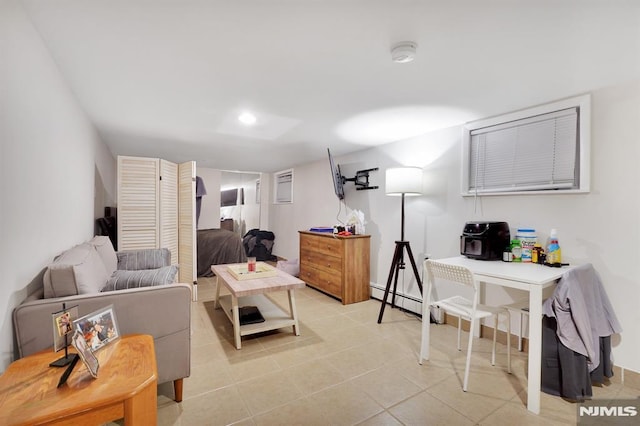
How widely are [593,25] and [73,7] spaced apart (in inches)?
101

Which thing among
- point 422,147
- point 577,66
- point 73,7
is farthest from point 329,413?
point 422,147

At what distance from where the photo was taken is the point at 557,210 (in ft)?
7.76

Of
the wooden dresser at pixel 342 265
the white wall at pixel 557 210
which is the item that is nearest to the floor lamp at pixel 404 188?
the white wall at pixel 557 210

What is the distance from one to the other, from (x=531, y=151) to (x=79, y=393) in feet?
11.1

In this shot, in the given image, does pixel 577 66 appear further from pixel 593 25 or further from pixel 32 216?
pixel 32 216

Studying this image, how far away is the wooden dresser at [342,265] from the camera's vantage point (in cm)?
369

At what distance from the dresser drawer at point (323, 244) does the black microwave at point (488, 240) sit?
62.9 inches

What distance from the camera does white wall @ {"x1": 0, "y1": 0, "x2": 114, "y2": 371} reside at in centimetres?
130

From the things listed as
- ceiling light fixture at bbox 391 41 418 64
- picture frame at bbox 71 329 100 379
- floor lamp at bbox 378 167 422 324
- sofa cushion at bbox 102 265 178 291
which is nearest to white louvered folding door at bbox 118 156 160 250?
sofa cushion at bbox 102 265 178 291

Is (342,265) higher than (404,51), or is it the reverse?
(404,51)

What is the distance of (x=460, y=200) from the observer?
307cm

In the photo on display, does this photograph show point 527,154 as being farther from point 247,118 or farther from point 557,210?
point 247,118
